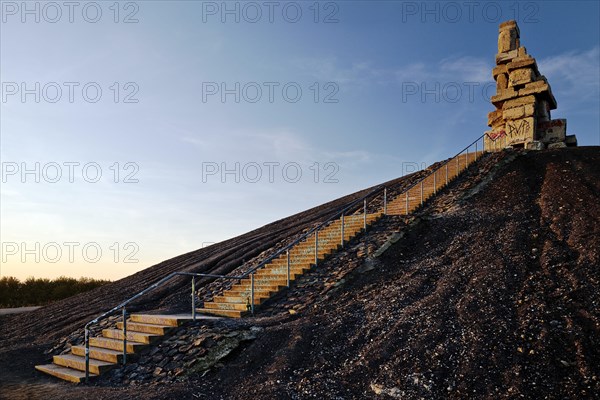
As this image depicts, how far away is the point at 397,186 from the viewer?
22.6 metres

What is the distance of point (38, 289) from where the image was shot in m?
26.6

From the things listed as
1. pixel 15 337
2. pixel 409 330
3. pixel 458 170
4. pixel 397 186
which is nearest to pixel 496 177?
pixel 458 170

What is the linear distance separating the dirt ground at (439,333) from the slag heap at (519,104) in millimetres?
11539

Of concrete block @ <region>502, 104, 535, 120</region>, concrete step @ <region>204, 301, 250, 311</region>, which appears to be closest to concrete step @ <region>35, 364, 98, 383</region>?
concrete step @ <region>204, 301, 250, 311</region>

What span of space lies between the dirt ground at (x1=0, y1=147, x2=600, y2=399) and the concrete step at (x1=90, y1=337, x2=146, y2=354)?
1147 mm

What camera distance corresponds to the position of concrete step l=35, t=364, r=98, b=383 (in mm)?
9273

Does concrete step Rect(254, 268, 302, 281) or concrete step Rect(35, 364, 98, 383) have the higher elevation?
concrete step Rect(254, 268, 302, 281)

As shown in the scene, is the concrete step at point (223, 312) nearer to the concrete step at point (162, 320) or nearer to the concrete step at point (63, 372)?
the concrete step at point (162, 320)

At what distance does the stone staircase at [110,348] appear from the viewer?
948 centimetres

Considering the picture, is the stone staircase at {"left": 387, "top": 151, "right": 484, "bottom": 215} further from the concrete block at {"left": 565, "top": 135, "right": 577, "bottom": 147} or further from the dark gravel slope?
the concrete block at {"left": 565, "top": 135, "right": 577, "bottom": 147}

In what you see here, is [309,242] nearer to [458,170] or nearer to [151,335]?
[151,335]

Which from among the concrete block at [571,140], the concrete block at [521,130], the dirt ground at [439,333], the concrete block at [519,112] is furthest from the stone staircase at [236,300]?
the concrete block at [571,140]

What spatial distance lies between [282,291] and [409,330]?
14.8ft

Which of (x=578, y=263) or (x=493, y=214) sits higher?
(x=493, y=214)
